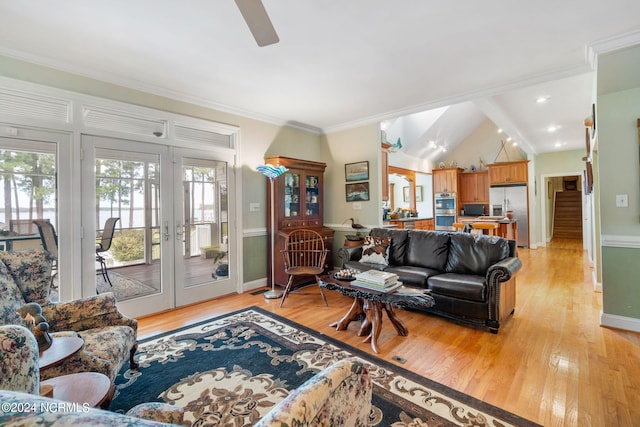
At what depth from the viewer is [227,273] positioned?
161 inches

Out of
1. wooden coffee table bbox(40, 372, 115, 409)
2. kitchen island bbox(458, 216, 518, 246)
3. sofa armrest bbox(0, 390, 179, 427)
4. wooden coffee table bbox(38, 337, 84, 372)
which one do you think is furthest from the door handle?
A: kitchen island bbox(458, 216, 518, 246)

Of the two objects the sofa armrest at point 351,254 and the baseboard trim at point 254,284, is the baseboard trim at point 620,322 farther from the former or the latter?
the baseboard trim at point 254,284

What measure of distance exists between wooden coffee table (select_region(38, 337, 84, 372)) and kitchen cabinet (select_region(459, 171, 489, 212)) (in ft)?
31.2

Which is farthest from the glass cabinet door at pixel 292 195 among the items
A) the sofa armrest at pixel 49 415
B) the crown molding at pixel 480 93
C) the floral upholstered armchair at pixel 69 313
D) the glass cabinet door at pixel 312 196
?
the sofa armrest at pixel 49 415

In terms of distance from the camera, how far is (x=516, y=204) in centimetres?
789

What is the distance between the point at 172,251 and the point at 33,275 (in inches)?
62.8

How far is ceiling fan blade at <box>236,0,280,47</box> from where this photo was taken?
4.92 ft

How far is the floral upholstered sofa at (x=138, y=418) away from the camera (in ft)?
1.41

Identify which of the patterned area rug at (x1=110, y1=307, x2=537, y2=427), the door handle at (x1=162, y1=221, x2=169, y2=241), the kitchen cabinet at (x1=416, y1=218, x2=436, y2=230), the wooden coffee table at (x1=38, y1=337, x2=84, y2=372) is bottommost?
the patterned area rug at (x1=110, y1=307, x2=537, y2=427)

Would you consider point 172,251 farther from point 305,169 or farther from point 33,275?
point 305,169

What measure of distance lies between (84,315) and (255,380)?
1.24 meters

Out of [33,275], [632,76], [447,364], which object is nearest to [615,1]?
[632,76]

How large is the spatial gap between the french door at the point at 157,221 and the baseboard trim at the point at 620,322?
13.9ft

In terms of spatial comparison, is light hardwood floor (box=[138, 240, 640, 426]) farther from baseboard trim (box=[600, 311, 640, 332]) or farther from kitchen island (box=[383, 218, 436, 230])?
kitchen island (box=[383, 218, 436, 230])
